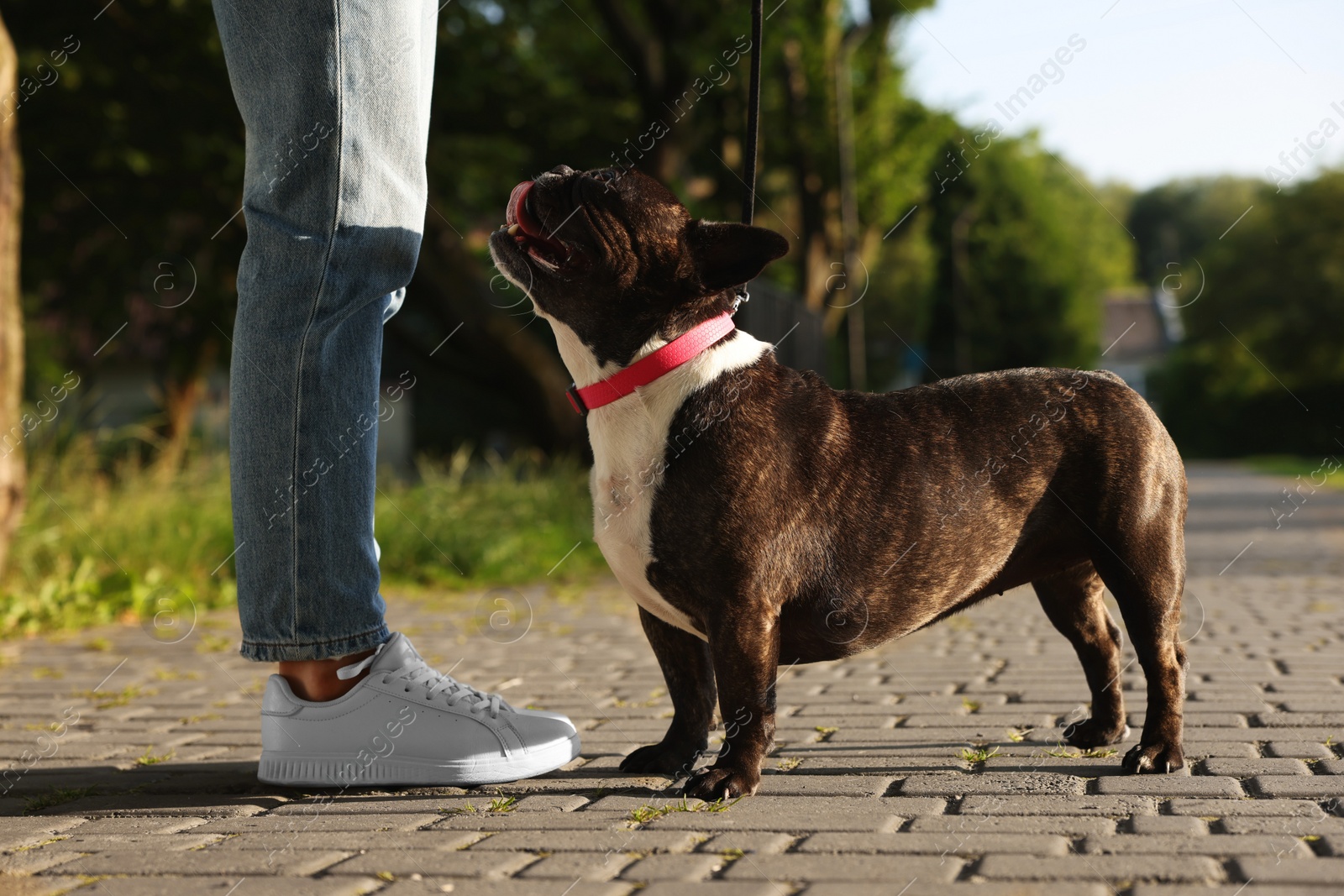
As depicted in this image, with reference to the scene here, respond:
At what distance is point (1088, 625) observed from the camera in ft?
12.1

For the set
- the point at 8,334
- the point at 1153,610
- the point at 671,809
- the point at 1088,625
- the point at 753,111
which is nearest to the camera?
the point at 671,809

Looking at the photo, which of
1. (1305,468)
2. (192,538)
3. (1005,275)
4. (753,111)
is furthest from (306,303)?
(1005,275)

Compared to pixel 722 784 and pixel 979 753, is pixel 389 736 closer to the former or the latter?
pixel 722 784

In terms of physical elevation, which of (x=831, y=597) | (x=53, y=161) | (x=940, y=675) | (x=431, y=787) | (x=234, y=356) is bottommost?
(x=940, y=675)

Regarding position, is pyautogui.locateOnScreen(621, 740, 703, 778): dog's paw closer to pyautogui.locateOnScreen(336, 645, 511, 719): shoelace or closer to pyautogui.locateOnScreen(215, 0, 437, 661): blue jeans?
pyautogui.locateOnScreen(336, 645, 511, 719): shoelace

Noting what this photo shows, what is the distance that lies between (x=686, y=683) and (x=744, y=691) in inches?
16.0

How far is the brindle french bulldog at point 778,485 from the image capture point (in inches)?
120

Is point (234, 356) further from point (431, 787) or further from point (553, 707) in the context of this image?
point (553, 707)

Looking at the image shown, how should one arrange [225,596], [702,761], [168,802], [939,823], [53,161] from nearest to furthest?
[939,823], [168,802], [702,761], [225,596], [53,161]

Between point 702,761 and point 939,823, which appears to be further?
point 702,761

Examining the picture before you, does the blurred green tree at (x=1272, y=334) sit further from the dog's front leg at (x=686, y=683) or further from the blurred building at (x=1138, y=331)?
the dog's front leg at (x=686, y=683)

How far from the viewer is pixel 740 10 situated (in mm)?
14227

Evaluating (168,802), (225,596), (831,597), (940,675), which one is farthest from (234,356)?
(225,596)

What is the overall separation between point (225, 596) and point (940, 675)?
16.3ft
